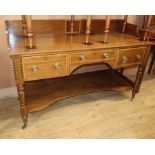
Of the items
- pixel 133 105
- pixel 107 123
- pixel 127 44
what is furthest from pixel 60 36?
pixel 133 105

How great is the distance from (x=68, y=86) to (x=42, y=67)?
1.80ft

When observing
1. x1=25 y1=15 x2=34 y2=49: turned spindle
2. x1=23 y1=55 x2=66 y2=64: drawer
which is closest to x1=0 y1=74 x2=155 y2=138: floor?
x1=23 y1=55 x2=66 y2=64: drawer

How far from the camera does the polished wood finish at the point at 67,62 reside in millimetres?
1210

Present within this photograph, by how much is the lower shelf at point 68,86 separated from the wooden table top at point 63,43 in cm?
49

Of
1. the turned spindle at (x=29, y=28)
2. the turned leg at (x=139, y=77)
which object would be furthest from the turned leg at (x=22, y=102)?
the turned leg at (x=139, y=77)

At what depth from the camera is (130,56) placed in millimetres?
1589

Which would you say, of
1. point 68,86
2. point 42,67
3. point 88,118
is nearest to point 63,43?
point 42,67

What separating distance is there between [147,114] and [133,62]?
0.56 metres

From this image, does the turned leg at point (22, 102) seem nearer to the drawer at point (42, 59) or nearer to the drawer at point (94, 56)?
the drawer at point (42, 59)

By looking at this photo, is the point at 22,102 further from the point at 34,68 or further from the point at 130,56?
the point at 130,56

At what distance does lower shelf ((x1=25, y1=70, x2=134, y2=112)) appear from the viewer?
1.53 meters

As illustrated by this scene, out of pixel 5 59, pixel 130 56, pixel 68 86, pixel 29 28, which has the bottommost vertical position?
pixel 68 86
